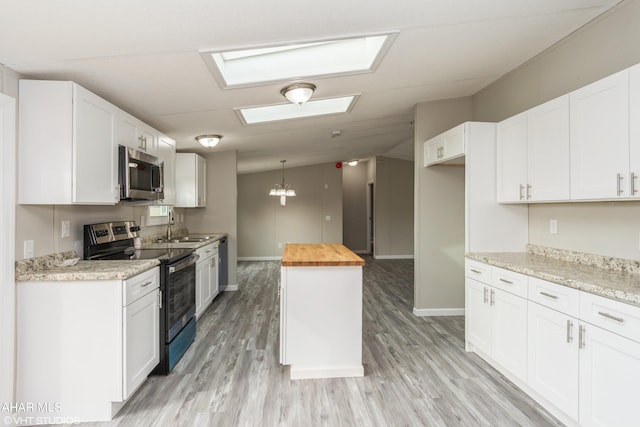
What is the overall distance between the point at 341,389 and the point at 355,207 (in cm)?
784

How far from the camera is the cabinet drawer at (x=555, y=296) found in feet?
6.24

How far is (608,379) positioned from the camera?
5.57 feet

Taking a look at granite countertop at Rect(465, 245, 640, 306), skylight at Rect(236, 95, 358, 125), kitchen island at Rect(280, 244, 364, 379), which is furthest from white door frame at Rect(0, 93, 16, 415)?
granite countertop at Rect(465, 245, 640, 306)

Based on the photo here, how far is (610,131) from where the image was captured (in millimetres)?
1982

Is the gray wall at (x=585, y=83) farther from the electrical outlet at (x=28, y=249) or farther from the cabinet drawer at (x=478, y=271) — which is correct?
the electrical outlet at (x=28, y=249)

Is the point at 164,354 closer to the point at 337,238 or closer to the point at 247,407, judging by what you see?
the point at 247,407

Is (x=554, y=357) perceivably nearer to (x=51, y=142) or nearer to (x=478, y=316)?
(x=478, y=316)

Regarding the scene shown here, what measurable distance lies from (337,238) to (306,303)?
236 inches

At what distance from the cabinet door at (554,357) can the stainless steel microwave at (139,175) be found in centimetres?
309

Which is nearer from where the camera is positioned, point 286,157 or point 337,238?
point 286,157

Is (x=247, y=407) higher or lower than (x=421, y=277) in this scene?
lower

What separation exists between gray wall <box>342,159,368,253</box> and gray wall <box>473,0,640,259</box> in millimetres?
6767

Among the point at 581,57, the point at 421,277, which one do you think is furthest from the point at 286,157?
the point at 581,57

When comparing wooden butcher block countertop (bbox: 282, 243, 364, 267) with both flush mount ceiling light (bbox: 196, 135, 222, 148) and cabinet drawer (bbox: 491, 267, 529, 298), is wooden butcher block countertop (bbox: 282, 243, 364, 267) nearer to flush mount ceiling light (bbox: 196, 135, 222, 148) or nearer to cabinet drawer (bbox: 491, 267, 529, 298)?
cabinet drawer (bbox: 491, 267, 529, 298)
